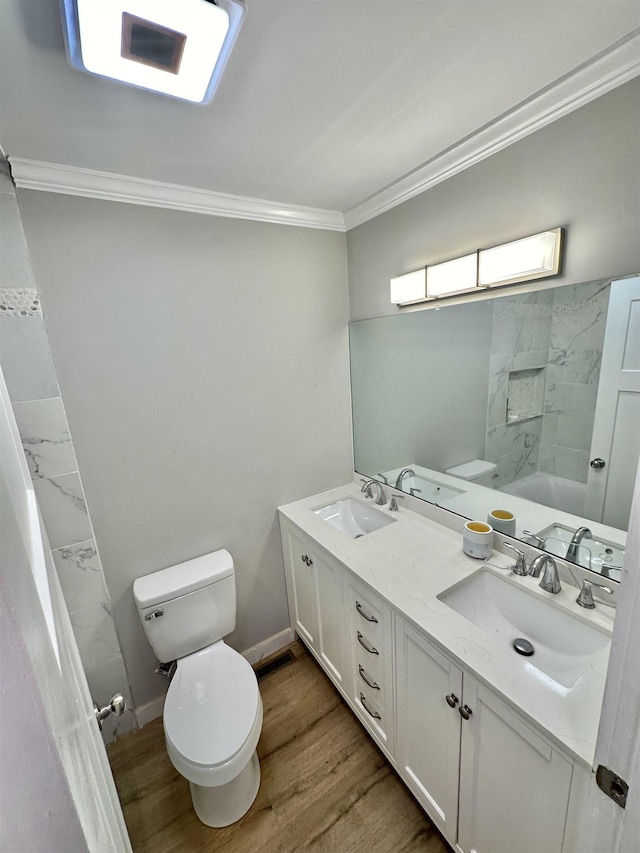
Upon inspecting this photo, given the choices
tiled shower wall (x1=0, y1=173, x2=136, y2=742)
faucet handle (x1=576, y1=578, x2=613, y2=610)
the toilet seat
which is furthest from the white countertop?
tiled shower wall (x1=0, y1=173, x2=136, y2=742)

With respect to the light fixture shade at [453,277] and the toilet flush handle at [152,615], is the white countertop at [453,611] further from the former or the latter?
the light fixture shade at [453,277]

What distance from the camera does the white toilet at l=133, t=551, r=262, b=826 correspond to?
1.21 metres

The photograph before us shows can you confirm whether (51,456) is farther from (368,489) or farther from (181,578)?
(368,489)

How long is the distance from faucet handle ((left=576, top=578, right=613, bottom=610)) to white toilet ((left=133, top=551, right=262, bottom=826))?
1.22m

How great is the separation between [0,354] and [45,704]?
137 centimetres

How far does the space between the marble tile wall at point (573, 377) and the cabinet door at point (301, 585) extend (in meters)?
1.18

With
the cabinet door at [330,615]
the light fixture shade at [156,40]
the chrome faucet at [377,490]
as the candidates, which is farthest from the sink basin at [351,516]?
the light fixture shade at [156,40]

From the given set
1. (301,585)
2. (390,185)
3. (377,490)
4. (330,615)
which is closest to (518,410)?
(377,490)

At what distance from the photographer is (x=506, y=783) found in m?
0.94

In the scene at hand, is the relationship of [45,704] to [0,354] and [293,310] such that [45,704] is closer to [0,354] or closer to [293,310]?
[0,354]

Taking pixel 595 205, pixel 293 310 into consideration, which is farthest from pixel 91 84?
pixel 595 205

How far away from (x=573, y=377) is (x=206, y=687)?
189 centimetres

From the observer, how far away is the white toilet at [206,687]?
3.96ft

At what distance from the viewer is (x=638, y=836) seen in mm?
545
